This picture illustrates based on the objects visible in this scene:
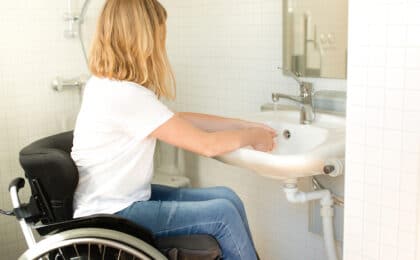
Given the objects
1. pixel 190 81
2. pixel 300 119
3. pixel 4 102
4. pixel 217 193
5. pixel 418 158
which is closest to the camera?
pixel 418 158

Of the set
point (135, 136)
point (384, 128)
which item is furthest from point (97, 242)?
point (384, 128)

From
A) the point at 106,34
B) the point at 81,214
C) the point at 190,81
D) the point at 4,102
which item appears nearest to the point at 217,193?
the point at 81,214

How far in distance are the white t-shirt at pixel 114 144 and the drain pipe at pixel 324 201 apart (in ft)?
1.56

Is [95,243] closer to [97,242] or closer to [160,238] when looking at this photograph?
[97,242]

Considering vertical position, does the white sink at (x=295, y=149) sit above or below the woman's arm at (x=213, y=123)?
below

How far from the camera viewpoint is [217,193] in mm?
1820

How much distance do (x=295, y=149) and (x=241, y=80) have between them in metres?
0.52

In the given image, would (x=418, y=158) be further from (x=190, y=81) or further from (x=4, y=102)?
(x=4, y=102)

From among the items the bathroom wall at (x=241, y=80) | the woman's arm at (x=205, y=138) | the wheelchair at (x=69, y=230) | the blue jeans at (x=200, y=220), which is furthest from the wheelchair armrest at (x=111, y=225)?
the bathroom wall at (x=241, y=80)

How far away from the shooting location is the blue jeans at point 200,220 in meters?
1.61

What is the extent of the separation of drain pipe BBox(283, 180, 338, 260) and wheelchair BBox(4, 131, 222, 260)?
37cm

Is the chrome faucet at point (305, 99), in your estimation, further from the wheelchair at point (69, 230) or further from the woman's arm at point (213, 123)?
the wheelchair at point (69, 230)

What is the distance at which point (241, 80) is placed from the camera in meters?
2.37

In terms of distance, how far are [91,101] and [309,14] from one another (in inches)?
34.7
